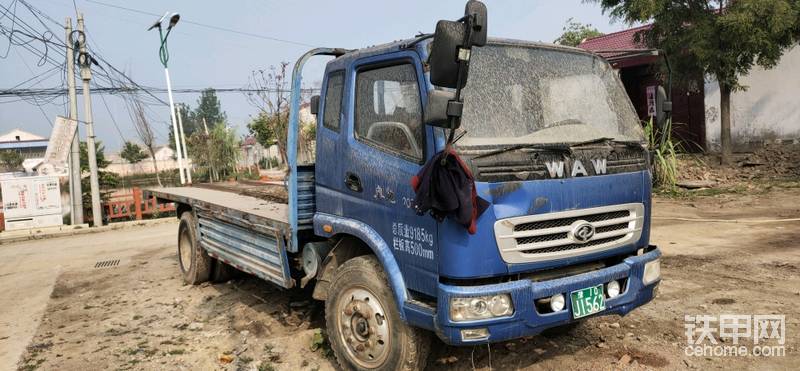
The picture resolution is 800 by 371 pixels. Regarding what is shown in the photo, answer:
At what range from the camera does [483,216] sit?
298 cm

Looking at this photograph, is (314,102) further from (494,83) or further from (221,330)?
(221,330)

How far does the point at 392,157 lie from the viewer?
343 cm

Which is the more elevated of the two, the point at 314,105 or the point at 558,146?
the point at 314,105

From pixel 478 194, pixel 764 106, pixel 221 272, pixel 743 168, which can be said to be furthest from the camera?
pixel 764 106

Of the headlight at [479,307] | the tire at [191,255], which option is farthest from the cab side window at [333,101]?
the tire at [191,255]

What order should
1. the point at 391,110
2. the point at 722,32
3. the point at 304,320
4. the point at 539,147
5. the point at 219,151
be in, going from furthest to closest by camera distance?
the point at 219,151 < the point at 722,32 < the point at 304,320 < the point at 391,110 < the point at 539,147

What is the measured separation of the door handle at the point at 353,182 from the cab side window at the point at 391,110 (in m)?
0.26

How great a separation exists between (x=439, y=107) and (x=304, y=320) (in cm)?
312

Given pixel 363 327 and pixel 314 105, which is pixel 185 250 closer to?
pixel 314 105

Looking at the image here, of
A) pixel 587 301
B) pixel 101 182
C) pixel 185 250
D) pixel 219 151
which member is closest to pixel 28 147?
pixel 219 151

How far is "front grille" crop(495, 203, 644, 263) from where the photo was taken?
3.03m

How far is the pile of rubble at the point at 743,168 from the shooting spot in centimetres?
1297

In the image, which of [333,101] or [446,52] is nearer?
[446,52]

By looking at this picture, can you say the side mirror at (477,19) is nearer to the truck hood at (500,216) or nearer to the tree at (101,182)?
the truck hood at (500,216)
